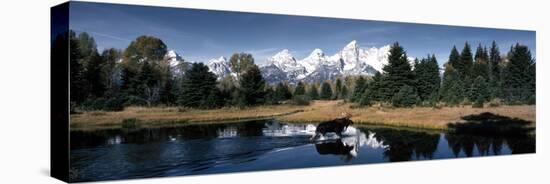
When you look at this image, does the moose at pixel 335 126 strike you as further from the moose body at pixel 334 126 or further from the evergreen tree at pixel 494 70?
the evergreen tree at pixel 494 70

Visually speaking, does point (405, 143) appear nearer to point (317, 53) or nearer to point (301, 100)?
point (301, 100)

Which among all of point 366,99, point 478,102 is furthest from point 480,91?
point 366,99

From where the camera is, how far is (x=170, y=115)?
546 inches

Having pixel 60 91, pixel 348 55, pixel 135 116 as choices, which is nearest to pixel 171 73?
pixel 135 116

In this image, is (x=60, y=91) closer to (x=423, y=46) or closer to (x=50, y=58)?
(x=50, y=58)

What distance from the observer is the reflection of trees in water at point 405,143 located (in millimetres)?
16125

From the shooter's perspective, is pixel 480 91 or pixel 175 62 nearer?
pixel 175 62

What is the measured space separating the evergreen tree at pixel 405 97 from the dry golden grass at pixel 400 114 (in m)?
0.14

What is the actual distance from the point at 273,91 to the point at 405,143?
349cm

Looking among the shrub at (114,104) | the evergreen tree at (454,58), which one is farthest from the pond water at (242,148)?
the evergreen tree at (454,58)

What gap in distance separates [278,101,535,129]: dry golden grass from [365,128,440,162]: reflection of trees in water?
0.23 metres

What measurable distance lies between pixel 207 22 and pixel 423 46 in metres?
5.65

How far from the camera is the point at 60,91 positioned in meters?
12.9

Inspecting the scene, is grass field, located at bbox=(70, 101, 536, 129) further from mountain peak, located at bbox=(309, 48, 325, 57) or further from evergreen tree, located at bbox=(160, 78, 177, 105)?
mountain peak, located at bbox=(309, 48, 325, 57)
